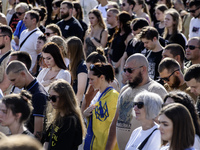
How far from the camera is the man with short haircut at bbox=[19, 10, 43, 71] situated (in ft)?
28.2

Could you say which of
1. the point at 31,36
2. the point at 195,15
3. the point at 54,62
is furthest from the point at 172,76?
the point at 31,36

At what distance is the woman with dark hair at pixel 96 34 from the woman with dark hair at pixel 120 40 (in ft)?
1.49

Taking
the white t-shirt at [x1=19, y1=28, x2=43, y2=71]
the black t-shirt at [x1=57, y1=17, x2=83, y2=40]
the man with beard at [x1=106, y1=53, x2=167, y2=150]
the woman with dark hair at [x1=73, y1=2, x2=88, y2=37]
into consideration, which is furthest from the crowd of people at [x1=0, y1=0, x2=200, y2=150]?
the woman with dark hair at [x1=73, y1=2, x2=88, y2=37]

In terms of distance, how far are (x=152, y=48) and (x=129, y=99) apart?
2.20 meters

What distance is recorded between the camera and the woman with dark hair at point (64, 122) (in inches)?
179

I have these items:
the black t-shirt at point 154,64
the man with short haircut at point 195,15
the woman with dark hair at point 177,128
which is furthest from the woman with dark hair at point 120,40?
the woman with dark hair at point 177,128

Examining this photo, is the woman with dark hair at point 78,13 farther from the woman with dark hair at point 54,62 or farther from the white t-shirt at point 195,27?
the woman with dark hair at point 54,62

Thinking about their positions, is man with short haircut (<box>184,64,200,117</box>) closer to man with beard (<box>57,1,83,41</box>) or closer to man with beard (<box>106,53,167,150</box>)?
man with beard (<box>106,53,167,150</box>)

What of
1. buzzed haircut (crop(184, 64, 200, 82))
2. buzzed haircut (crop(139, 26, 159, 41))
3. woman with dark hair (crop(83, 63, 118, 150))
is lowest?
woman with dark hair (crop(83, 63, 118, 150))

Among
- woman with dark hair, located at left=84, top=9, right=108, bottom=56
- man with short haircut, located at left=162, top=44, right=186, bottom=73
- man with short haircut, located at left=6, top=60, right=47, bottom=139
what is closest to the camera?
man with short haircut, located at left=6, top=60, right=47, bottom=139

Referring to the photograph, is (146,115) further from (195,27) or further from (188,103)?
(195,27)

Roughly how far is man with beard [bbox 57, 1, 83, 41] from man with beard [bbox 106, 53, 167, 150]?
4592 mm

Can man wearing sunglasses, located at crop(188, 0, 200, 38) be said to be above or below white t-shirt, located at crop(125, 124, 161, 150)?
above

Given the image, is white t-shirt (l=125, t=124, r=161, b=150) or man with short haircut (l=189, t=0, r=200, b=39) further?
man with short haircut (l=189, t=0, r=200, b=39)
